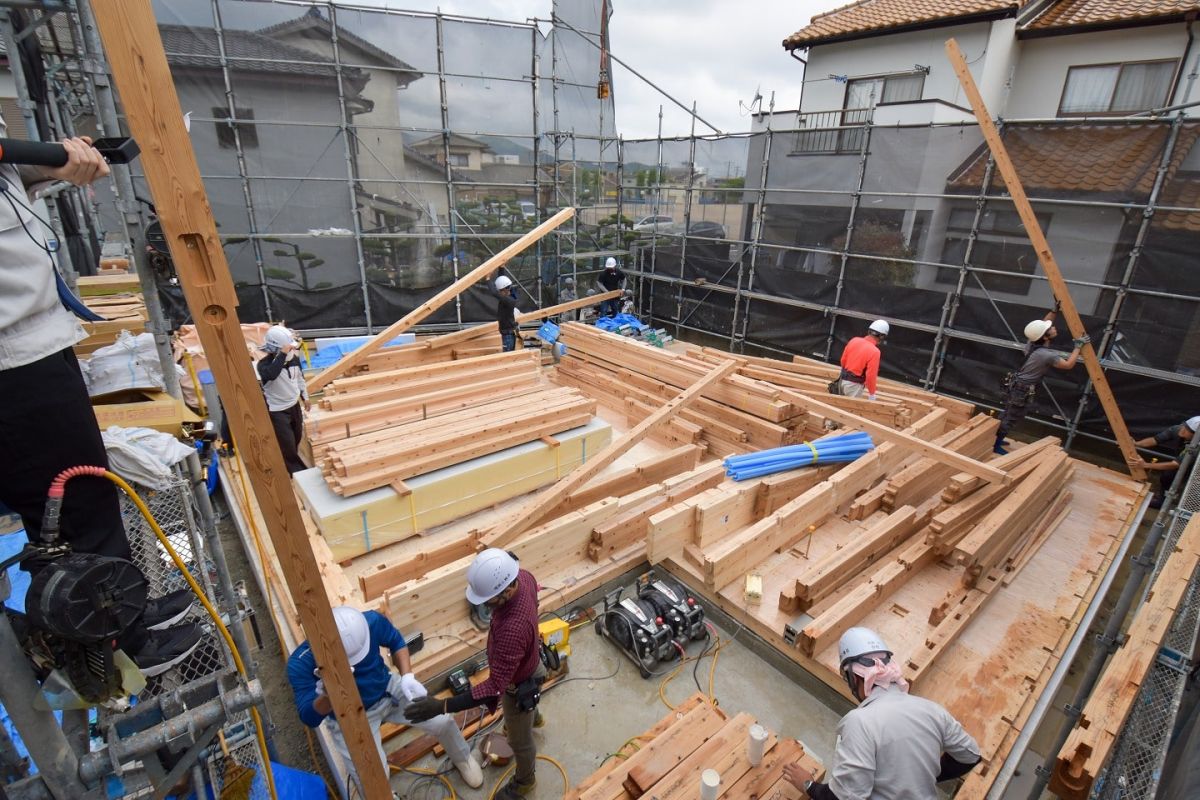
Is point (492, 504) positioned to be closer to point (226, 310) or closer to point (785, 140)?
point (226, 310)

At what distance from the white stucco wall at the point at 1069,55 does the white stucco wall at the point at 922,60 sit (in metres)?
0.50

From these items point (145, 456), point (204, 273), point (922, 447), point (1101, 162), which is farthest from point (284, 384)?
point (1101, 162)

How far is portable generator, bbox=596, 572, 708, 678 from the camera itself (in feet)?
15.7

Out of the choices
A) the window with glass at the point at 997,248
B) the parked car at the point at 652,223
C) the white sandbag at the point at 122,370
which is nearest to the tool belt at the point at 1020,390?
the window with glass at the point at 997,248

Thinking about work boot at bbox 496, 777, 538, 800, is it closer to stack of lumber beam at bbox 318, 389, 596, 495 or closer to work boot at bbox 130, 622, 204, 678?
work boot at bbox 130, 622, 204, 678

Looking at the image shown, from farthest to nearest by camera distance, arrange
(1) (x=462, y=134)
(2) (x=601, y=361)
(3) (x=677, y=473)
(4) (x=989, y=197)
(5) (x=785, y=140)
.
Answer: (1) (x=462, y=134) < (5) (x=785, y=140) < (2) (x=601, y=361) < (4) (x=989, y=197) < (3) (x=677, y=473)

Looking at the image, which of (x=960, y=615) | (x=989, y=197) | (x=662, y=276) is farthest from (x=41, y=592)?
(x=662, y=276)

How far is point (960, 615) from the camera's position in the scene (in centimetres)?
505

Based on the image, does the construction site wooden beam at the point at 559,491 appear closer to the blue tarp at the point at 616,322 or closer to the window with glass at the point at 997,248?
the window with glass at the point at 997,248

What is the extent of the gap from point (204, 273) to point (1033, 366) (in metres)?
9.62

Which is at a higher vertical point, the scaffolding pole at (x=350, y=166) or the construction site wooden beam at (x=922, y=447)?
the scaffolding pole at (x=350, y=166)

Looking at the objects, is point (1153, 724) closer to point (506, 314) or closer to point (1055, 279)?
point (1055, 279)

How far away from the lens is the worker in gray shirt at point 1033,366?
7691 mm

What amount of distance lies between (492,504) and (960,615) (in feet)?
16.3
